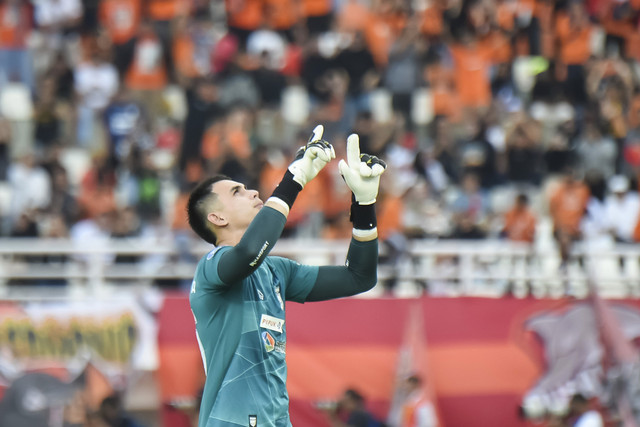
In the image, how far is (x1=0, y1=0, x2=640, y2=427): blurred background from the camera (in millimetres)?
12062

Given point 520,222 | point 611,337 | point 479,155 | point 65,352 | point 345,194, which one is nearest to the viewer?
point 611,337

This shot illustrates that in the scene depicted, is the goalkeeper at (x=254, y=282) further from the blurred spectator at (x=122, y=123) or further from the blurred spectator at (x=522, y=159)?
the blurred spectator at (x=122, y=123)

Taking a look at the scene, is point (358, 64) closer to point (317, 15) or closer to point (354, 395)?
point (317, 15)

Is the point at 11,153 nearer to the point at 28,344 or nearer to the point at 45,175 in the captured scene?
the point at 45,175

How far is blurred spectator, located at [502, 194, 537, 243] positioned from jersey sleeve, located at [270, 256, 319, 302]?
778 centimetres

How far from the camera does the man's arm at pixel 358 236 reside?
529 cm

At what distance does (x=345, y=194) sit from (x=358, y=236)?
8.34 meters

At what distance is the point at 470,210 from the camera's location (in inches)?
527

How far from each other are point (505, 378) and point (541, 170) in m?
3.44

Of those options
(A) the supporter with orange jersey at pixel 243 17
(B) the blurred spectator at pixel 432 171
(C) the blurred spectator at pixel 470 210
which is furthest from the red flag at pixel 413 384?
(A) the supporter with orange jersey at pixel 243 17

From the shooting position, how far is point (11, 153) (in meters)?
15.5

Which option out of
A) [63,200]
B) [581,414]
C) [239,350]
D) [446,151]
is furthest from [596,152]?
[239,350]

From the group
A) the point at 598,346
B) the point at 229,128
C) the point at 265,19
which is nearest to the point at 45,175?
the point at 229,128

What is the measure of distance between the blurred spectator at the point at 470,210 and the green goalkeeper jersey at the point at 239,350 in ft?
25.7
